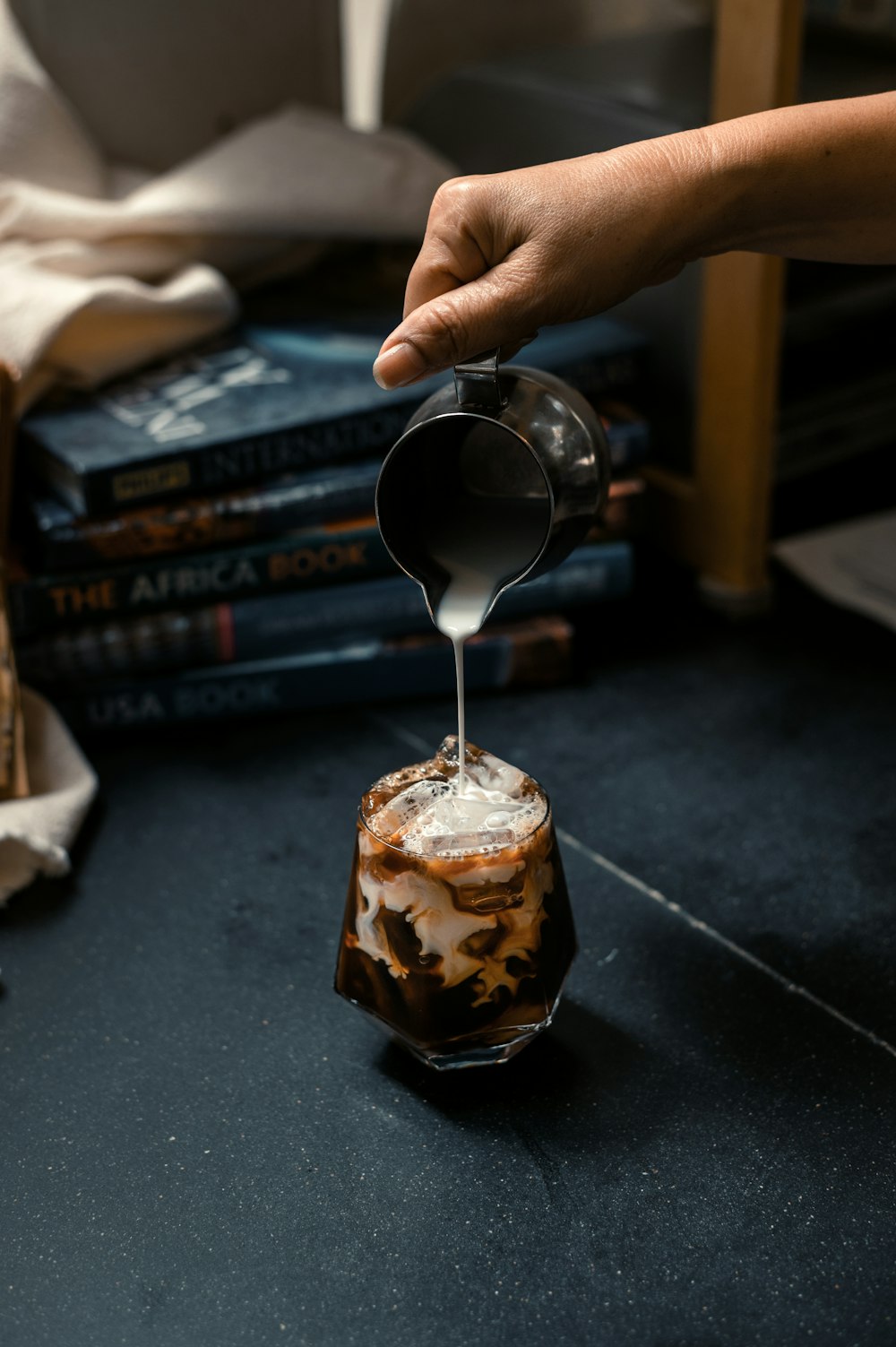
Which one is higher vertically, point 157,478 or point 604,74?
point 604,74

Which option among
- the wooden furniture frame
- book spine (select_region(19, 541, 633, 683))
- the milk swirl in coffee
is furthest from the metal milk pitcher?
the wooden furniture frame

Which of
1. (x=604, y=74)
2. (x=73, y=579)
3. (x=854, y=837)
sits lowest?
(x=854, y=837)

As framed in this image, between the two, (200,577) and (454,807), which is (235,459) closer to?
(200,577)

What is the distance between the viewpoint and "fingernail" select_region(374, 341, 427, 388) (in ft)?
1.95

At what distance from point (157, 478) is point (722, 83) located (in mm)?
472

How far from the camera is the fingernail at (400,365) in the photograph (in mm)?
593

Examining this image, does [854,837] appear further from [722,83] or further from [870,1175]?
[722,83]

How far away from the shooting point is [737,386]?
3.37ft

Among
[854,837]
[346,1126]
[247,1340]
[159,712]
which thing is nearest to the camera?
[247,1340]

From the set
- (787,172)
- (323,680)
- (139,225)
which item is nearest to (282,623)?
(323,680)

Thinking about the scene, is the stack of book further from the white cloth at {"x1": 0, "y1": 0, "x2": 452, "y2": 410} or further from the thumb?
the thumb

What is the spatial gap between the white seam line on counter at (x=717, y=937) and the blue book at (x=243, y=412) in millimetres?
326

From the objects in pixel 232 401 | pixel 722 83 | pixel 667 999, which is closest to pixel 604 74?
pixel 722 83

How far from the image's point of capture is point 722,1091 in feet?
2.22
